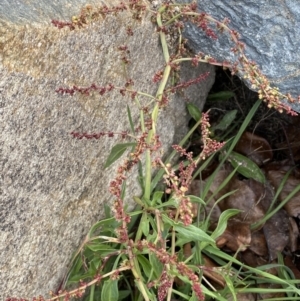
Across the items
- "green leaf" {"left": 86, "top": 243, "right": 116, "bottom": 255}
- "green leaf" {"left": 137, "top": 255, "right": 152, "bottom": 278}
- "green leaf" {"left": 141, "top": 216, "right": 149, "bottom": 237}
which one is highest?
"green leaf" {"left": 141, "top": 216, "right": 149, "bottom": 237}

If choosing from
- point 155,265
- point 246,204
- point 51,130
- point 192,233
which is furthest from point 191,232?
point 246,204

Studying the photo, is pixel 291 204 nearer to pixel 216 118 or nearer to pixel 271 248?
pixel 271 248

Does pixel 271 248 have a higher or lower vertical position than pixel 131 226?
lower

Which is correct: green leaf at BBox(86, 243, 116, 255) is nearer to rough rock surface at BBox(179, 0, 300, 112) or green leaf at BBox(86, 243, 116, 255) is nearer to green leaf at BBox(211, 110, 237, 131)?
rough rock surface at BBox(179, 0, 300, 112)

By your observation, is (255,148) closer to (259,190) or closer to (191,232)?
(259,190)

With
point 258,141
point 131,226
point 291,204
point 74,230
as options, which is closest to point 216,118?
point 258,141

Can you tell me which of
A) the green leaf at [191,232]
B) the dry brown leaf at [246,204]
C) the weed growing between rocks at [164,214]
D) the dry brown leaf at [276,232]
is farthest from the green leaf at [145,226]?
the dry brown leaf at [276,232]

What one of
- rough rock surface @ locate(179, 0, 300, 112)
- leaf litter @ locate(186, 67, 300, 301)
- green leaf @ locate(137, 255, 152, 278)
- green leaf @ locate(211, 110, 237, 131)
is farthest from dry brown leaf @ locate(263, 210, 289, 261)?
green leaf @ locate(137, 255, 152, 278)
